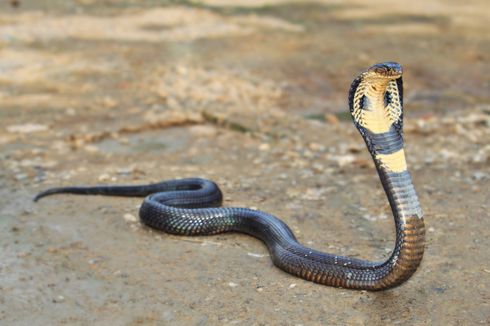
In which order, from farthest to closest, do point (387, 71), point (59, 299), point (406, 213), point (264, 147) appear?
point (264, 147), point (59, 299), point (406, 213), point (387, 71)

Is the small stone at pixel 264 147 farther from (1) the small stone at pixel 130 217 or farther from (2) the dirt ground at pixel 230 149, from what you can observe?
(1) the small stone at pixel 130 217

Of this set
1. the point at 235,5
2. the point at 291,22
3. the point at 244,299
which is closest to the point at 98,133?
the point at 244,299

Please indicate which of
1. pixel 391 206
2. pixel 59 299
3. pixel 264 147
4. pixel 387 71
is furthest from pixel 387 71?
pixel 264 147

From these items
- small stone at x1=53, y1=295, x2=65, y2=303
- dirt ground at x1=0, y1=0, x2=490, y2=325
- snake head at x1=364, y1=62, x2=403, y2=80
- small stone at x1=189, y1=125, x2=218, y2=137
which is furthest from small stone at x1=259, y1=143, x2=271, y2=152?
snake head at x1=364, y1=62, x2=403, y2=80

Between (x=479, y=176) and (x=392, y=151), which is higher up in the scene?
(x=392, y=151)

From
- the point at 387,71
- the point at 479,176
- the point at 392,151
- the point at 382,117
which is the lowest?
the point at 479,176

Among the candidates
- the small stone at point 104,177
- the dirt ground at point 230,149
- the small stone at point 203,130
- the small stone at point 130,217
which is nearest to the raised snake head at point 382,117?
the dirt ground at point 230,149

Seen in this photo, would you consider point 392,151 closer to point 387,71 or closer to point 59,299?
point 387,71

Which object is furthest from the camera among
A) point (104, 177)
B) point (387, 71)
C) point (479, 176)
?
point (104, 177)

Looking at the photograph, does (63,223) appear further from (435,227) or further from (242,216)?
(435,227)
